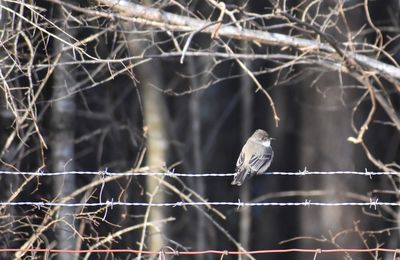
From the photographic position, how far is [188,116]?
1948cm

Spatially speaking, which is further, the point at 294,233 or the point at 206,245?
the point at 294,233

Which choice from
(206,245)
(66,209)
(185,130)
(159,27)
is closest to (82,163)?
(206,245)

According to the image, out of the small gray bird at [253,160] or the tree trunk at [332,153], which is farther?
the tree trunk at [332,153]

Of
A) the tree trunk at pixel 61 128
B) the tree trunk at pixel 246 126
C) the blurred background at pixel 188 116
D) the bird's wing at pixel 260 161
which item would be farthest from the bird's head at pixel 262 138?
the tree trunk at pixel 246 126

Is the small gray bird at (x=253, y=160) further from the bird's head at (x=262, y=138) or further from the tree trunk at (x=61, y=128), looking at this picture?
the tree trunk at (x=61, y=128)

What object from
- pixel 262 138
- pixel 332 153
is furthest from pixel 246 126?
pixel 262 138

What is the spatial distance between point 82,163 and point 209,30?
708 centimetres

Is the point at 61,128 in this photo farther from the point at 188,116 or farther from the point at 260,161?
the point at 188,116

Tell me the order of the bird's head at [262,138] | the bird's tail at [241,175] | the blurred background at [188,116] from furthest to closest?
the bird's head at [262,138] < the bird's tail at [241,175] < the blurred background at [188,116]

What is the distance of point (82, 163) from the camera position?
15.2 m

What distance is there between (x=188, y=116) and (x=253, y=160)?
391 inches

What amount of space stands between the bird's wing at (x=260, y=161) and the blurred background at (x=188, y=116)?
79cm

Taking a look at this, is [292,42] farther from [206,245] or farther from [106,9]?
[206,245]

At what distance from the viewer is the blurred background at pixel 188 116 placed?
27.5ft
